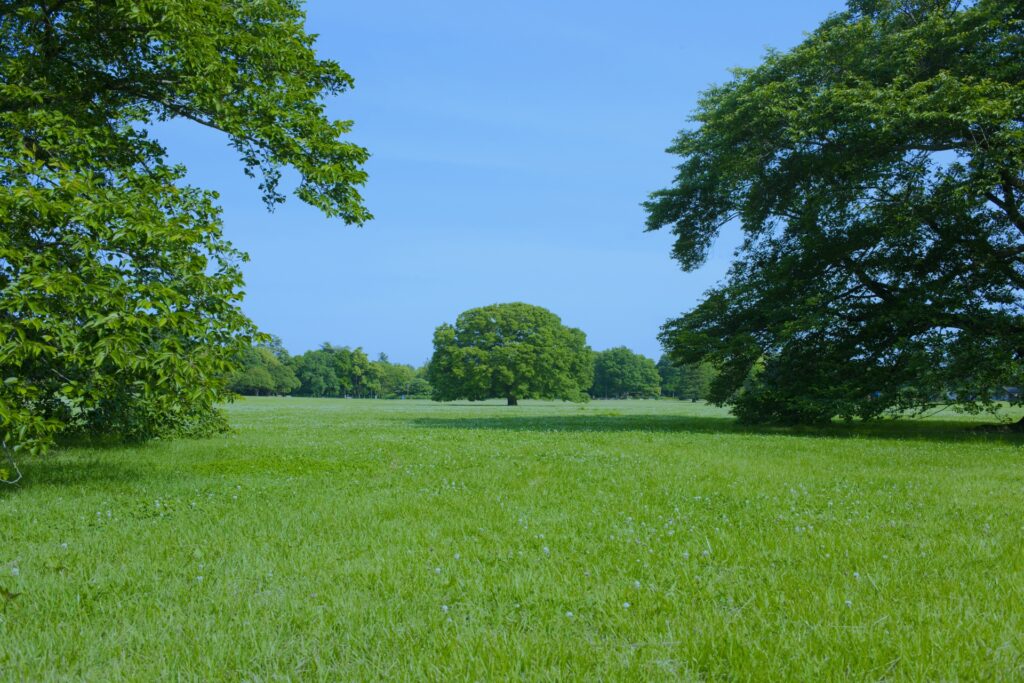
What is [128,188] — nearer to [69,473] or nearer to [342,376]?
[69,473]

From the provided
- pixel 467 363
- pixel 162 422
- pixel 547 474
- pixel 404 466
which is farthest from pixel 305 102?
pixel 467 363

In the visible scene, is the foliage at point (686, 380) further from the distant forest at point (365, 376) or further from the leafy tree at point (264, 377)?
the leafy tree at point (264, 377)

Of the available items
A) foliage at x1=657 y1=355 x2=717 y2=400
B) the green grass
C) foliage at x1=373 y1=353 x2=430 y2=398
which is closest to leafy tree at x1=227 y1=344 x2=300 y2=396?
foliage at x1=373 y1=353 x2=430 y2=398

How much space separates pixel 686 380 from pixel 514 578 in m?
128

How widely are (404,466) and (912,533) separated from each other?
9.45 metres

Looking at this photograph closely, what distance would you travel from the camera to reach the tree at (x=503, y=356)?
80.2m

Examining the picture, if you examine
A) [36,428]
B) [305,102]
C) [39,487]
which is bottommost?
[39,487]

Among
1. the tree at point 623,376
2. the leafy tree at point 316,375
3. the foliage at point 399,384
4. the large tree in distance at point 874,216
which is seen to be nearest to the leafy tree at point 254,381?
the leafy tree at point 316,375

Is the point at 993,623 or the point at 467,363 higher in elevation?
the point at 467,363

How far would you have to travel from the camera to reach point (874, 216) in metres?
24.5

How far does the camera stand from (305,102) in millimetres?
14828

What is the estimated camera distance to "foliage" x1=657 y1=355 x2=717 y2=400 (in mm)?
122162

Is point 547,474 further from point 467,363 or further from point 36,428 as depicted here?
point 467,363

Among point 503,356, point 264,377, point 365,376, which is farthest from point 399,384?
point 503,356
